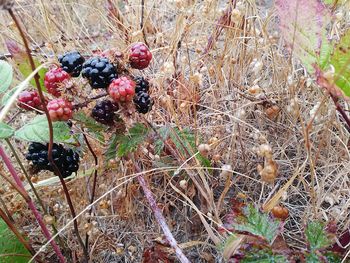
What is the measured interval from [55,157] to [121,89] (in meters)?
0.23

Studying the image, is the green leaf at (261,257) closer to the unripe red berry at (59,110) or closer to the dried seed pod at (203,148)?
the dried seed pod at (203,148)

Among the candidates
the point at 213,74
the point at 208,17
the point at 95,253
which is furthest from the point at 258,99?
the point at 95,253

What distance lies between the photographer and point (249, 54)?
4.74ft

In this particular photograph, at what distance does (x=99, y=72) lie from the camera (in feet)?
3.03

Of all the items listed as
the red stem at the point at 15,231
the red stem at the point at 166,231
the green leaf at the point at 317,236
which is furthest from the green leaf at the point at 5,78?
the green leaf at the point at 317,236

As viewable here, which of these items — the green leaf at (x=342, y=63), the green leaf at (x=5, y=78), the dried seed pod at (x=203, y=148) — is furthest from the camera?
the dried seed pod at (x=203, y=148)

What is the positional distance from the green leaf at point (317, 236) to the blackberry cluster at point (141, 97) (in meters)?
0.37

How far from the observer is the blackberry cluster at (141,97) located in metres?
0.97

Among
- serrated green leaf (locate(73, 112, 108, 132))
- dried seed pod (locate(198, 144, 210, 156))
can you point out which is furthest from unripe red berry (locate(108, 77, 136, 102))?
dried seed pod (locate(198, 144, 210, 156))

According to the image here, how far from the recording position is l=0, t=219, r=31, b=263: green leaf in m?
1.08

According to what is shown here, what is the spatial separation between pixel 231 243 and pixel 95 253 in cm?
46

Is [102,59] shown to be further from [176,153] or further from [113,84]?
[176,153]

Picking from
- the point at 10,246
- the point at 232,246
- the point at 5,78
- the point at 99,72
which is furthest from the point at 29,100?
the point at 232,246

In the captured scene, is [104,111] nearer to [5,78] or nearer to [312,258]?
[5,78]
